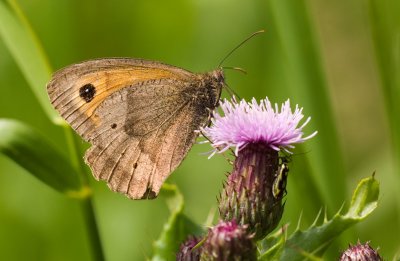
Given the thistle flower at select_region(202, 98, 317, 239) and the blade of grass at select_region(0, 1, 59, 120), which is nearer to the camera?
the thistle flower at select_region(202, 98, 317, 239)

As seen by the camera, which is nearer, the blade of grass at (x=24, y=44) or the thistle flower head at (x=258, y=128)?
the thistle flower head at (x=258, y=128)

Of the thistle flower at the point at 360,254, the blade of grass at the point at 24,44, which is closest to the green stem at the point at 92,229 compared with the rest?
the blade of grass at the point at 24,44

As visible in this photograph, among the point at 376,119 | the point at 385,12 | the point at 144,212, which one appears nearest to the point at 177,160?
the point at 385,12

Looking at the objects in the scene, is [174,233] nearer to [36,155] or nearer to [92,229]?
[92,229]

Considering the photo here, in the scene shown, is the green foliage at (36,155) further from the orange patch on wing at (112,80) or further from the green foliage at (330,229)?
the green foliage at (330,229)

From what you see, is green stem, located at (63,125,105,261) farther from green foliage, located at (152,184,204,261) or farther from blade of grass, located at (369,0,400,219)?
blade of grass, located at (369,0,400,219)

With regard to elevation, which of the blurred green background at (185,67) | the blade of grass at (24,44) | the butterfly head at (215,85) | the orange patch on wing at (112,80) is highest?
the blade of grass at (24,44)

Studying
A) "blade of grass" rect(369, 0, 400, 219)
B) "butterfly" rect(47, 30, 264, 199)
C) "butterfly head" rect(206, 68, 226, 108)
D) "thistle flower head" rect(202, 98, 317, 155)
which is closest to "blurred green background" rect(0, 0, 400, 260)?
"blade of grass" rect(369, 0, 400, 219)

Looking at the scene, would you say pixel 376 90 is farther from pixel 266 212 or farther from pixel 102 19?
pixel 266 212
